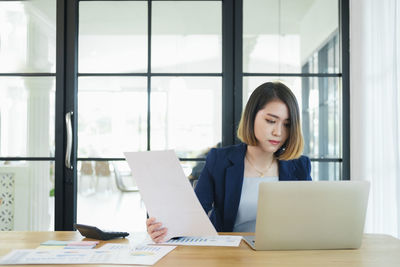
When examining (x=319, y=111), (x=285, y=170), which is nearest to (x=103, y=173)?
(x=285, y=170)

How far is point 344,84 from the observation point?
318cm

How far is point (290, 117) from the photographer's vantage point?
2.06 metres

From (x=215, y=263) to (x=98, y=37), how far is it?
94.0 inches

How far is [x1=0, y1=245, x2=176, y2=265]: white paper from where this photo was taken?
129 cm

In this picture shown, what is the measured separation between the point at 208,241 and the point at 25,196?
84.9 inches

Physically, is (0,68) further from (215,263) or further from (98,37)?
(215,263)

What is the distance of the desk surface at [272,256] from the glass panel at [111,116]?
167cm

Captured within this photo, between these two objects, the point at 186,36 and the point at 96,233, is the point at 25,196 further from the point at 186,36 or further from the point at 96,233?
the point at 96,233

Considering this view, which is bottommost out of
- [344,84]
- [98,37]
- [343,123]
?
[343,123]

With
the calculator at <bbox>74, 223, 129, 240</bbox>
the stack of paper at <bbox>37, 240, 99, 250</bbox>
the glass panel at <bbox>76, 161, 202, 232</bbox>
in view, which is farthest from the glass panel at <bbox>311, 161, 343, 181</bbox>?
the stack of paper at <bbox>37, 240, 99, 250</bbox>

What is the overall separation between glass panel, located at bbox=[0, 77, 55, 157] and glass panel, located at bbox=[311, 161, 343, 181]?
6.59ft

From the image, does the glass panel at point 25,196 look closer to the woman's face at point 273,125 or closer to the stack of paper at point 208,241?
the woman's face at point 273,125

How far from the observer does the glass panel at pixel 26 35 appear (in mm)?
3240

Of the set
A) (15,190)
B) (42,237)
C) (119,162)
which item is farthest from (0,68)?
(42,237)
